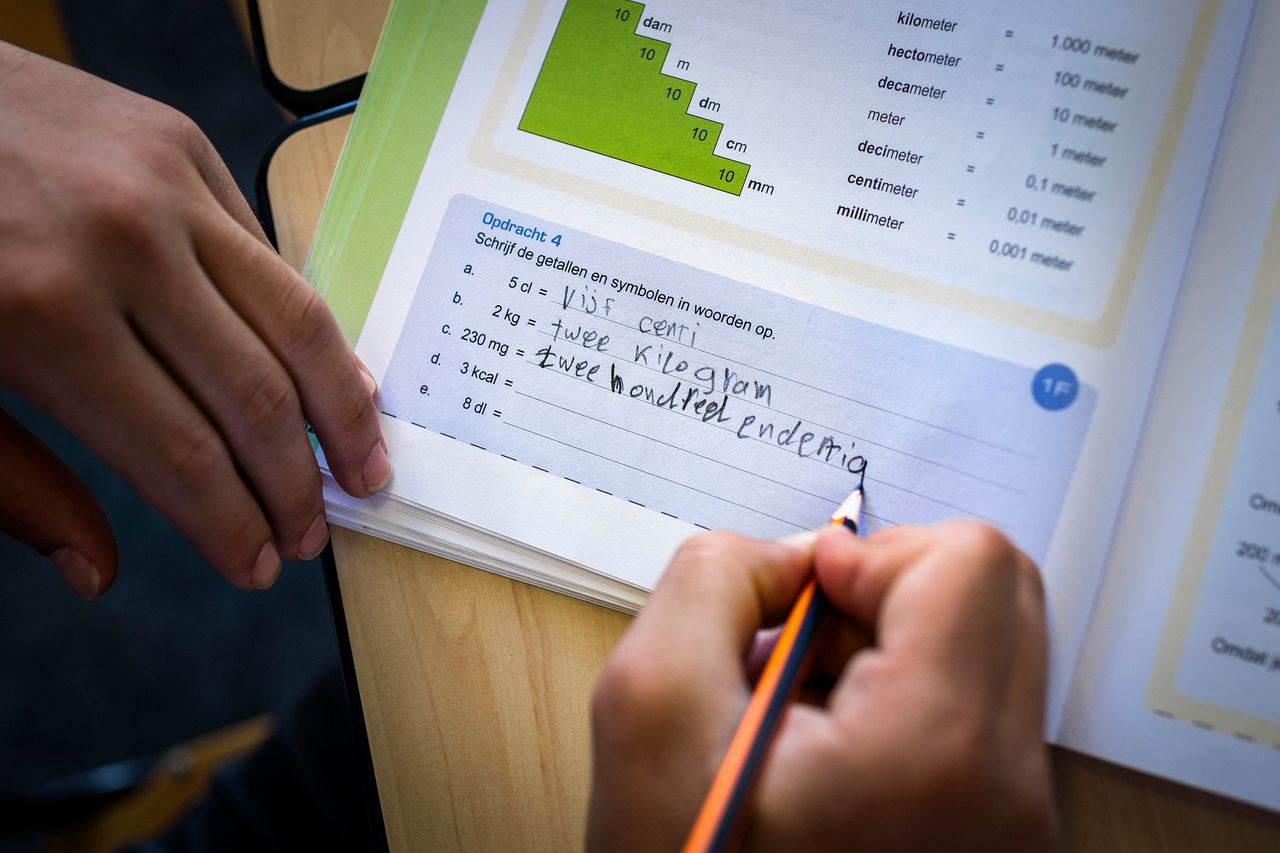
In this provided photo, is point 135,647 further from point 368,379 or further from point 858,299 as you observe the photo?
point 858,299

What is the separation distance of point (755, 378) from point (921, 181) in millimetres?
135

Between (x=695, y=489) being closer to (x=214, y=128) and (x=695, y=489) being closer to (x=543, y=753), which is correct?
(x=543, y=753)

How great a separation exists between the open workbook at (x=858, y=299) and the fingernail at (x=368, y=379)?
11 millimetres

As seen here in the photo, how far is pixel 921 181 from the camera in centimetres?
45

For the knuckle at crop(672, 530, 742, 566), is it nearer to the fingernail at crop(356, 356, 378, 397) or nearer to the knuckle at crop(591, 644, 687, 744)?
the knuckle at crop(591, 644, 687, 744)

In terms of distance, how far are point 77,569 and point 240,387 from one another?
139 mm

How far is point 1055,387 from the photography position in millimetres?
419

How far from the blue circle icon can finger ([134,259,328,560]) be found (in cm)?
37

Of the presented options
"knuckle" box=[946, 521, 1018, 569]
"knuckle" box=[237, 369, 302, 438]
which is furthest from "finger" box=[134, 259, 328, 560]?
"knuckle" box=[946, 521, 1018, 569]

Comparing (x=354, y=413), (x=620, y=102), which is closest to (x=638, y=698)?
(x=354, y=413)

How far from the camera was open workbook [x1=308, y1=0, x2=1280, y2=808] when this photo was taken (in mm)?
408

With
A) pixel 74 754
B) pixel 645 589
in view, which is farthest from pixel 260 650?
pixel 645 589

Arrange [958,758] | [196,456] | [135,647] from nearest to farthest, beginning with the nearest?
[958,758]
[196,456]
[135,647]

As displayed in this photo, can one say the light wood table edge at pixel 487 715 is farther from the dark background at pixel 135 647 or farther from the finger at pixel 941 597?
the dark background at pixel 135 647
